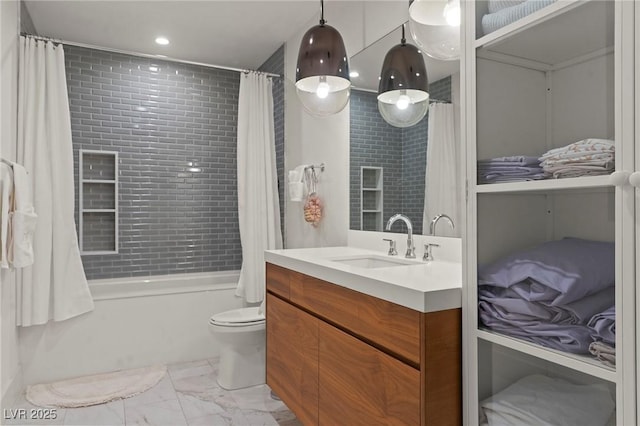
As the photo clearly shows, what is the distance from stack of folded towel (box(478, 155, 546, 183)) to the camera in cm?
115

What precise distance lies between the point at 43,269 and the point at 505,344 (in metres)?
2.96

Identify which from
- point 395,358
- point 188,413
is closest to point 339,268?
point 395,358

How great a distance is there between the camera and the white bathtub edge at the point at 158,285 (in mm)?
3516

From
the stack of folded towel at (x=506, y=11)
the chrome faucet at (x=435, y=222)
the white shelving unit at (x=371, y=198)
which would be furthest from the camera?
the white shelving unit at (x=371, y=198)

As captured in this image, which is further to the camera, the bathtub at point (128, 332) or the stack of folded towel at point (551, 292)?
the bathtub at point (128, 332)

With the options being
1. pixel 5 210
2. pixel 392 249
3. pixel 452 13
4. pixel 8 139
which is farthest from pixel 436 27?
pixel 8 139

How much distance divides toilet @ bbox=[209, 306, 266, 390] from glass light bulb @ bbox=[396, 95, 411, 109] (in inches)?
65.9

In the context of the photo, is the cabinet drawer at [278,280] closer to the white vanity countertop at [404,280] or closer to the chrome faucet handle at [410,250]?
the white vanity countertop at [404,280]

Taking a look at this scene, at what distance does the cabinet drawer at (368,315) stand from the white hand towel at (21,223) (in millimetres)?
1596

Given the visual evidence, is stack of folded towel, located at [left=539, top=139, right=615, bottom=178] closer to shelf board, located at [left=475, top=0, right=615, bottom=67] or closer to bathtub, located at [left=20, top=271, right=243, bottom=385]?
shelf board, located at [left=475, top=0, right=615, bottom=67]

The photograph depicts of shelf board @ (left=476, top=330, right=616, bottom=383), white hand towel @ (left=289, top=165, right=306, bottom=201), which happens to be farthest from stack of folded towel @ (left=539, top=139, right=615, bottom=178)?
white hand towel @ (left=289, top=165, right=306, bottom=201)

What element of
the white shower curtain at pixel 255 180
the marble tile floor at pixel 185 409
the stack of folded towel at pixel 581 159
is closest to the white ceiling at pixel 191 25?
the white shower curtain at pixel 255 180

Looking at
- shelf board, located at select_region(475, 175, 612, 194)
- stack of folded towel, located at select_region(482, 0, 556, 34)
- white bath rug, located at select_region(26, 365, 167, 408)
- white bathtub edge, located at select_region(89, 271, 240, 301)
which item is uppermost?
stack of folded towel, located at select_region(482, 0, 556, 34)

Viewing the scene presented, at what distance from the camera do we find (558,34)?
1088 millimetres
